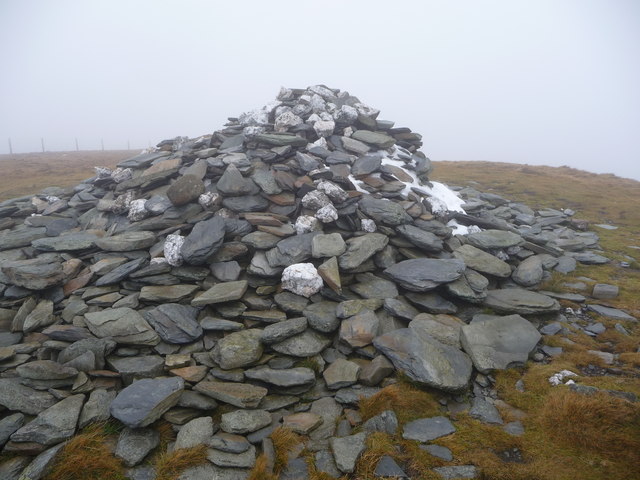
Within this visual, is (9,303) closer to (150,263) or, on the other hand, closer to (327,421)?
(150,263)

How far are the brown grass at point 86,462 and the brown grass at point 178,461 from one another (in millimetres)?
606

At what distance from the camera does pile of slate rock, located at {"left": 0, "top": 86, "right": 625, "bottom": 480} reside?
647 centimetres

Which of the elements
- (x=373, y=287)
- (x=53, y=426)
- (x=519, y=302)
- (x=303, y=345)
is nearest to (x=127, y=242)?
(x=53, y=426)

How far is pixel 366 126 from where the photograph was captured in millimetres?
17109

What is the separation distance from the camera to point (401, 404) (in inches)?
277

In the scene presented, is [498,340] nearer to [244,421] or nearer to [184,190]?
[244,421]

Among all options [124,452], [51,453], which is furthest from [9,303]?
[124,452]

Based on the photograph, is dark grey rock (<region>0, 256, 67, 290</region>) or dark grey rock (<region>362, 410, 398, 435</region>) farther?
dark grey rock (<region>0, 256, 67, 290</region>)

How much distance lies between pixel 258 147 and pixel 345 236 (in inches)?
237

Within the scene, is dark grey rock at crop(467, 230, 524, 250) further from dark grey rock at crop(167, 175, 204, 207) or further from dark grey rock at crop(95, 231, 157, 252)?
dark grey rock at crop(95, 231, 157, 252)

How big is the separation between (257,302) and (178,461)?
13.5ft

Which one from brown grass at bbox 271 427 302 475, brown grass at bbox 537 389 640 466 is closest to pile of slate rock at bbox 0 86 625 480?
brown grass at bbox 271 427 302 475

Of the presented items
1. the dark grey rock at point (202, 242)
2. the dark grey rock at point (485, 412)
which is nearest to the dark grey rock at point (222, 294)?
the dark grey rock at point (202, 242)

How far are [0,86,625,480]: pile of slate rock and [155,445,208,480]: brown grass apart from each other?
0.14 metres
